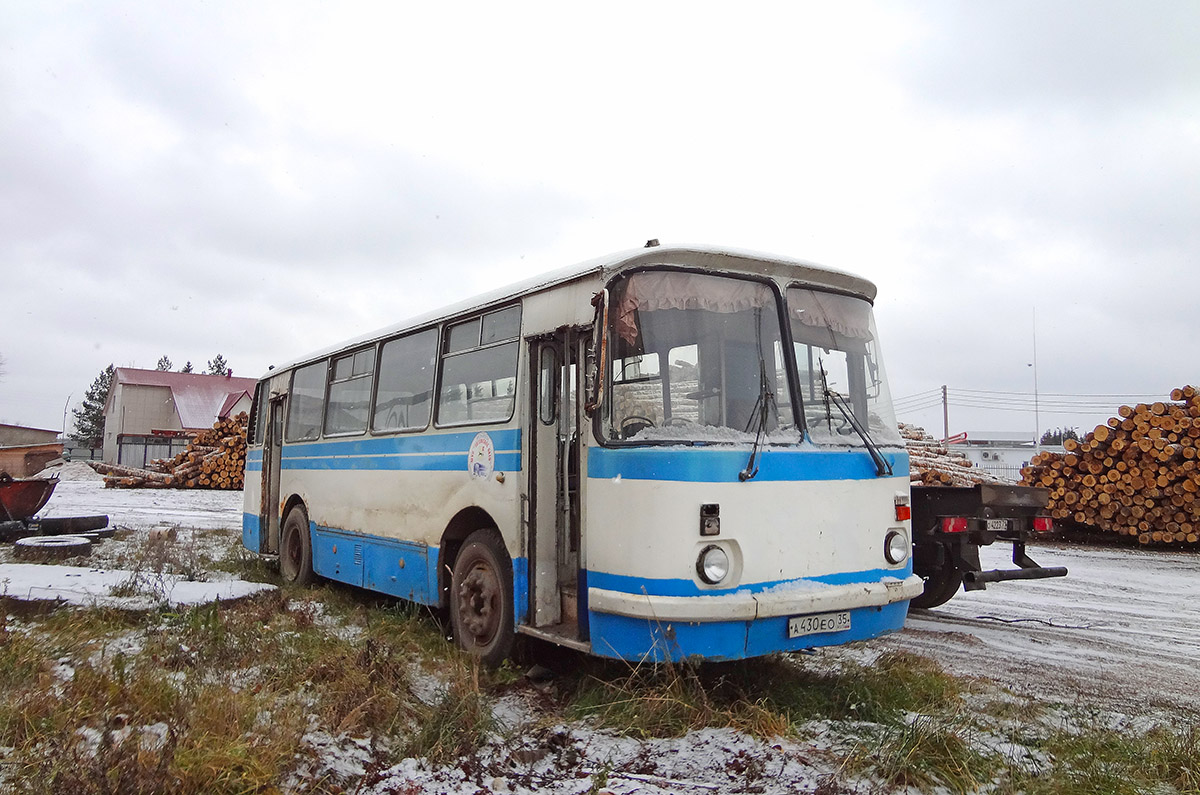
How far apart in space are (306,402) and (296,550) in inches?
72.0

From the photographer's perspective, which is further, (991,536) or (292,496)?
(292,496)

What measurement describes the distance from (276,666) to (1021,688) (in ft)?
16.4

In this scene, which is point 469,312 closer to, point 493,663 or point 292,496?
point 493,663

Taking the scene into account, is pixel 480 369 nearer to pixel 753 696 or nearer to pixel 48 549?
pixel 753 696

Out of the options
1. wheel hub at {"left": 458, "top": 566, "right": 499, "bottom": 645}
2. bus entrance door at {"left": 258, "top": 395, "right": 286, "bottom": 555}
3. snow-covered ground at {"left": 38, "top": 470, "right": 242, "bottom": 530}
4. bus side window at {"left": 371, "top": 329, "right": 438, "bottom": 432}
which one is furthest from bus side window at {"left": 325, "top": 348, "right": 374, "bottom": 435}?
snow-covered ground at {"left": 38, "top": 470, "right": 242, "bottom": 530}

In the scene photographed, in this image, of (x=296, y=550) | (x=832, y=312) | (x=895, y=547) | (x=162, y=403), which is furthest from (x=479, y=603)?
(x=162, y=403)

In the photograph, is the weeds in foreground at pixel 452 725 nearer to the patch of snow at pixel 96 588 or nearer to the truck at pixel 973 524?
the patch of snow at pixel 96 588

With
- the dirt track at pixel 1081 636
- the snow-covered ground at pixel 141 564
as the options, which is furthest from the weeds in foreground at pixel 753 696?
the snow-covered ground at pixel 141 564

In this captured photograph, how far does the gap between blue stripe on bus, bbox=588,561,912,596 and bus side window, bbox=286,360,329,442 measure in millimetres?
6030

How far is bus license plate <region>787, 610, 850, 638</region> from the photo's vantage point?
203 inches

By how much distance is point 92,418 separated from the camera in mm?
78562

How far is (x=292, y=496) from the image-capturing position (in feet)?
36.6

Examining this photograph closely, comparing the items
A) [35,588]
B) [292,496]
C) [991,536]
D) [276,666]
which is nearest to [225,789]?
[276,666]

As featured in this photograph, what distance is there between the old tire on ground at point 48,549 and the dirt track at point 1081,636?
10456 mm
